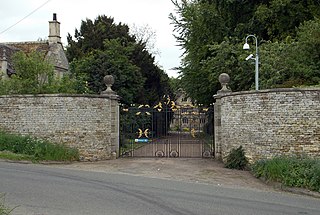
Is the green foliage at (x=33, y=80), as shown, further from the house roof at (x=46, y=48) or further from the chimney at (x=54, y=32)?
the chimney at (x=54, y=32)

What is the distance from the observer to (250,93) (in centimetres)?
1479

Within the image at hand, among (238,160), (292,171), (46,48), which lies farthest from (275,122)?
(46,48)

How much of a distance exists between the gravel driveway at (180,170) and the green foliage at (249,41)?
18.0ft

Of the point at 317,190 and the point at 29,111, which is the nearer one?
the point at 317,190

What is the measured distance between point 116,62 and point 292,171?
2083 cm

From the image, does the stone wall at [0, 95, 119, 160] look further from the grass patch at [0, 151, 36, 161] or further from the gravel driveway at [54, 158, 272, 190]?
the grass patch at [0, 151, 36, 161]

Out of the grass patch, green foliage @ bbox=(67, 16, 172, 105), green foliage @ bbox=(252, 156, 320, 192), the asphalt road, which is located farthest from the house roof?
green foliage @ bbox=(252, 156, 320, 192)

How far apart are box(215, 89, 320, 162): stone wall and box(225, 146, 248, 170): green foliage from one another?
8.2 inches

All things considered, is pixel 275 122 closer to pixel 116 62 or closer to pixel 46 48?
pixel 116 62

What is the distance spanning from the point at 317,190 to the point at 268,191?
4.18ft

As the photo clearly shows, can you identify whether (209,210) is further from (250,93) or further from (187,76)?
(187,76)

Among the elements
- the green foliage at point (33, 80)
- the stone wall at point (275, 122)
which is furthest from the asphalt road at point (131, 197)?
the green foliage at point (33, 80)

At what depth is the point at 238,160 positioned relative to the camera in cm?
1500

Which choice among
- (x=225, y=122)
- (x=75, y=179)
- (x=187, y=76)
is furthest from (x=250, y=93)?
(x=187, y=76)
